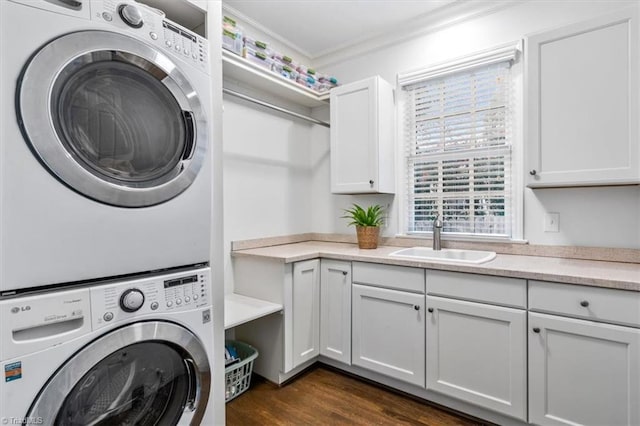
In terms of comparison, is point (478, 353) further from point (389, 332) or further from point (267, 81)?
point (267, 81)

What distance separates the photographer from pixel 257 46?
2.40m

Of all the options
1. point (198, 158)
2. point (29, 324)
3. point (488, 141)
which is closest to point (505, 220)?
point (488, 141)

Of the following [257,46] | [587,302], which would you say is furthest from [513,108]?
[257,46]

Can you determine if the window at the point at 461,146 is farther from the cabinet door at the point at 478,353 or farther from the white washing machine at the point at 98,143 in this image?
the white washing machine at the point at 98,143

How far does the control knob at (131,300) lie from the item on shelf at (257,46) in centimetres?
183

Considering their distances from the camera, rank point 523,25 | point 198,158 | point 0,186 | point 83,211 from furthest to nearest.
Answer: point 523,25 → point 198,158 → point 83,211 → point 0,186

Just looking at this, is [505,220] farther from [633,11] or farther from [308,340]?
[308,340]

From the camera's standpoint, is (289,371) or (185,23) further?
(289,371)

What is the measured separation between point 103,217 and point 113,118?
0.33 m

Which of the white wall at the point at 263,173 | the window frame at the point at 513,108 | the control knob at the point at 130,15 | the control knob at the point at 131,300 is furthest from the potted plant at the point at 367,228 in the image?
the control knob at the point at 130,15

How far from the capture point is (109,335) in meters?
1.09

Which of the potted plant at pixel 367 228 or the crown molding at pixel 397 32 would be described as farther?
the potted plant at pixel 367 228

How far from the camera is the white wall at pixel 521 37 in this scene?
1933 mm

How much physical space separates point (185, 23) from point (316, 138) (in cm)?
175
